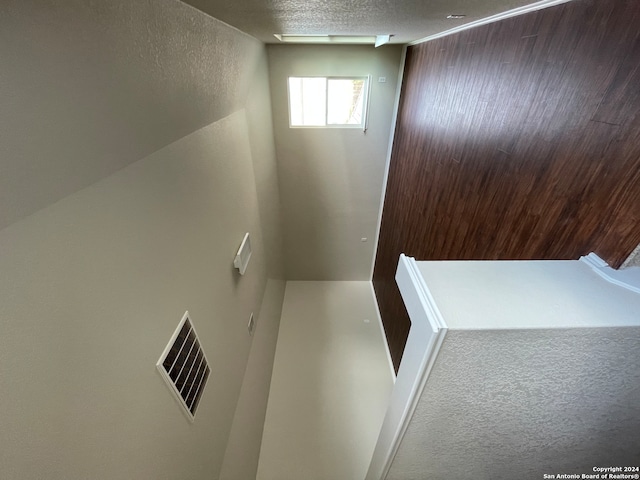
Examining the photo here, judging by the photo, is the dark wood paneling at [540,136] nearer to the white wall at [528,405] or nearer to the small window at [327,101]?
the white wall at [528,405]

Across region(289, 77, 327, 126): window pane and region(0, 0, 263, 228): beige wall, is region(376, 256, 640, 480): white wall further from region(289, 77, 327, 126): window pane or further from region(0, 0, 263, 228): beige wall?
region(289, 77, 327, 126): window pane

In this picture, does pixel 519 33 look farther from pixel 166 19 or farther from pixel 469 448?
pixel 469 448

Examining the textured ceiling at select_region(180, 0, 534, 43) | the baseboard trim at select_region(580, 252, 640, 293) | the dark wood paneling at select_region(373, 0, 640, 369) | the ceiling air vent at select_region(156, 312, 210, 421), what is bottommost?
the ceiling air vent at select_region(156, 312, 210, 421)

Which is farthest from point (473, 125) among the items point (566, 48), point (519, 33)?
point (566, 48)

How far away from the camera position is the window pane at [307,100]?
309cm

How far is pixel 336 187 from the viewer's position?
3.63 m

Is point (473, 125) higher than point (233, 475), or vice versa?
point (473, 125)

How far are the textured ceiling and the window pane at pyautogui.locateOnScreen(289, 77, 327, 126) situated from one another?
155cm

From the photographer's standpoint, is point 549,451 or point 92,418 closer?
point 92,418

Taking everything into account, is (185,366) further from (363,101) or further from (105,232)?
(363,101)

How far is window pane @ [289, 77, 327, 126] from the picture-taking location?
309cm

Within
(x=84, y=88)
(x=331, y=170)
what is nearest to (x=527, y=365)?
(x=84, y=88)

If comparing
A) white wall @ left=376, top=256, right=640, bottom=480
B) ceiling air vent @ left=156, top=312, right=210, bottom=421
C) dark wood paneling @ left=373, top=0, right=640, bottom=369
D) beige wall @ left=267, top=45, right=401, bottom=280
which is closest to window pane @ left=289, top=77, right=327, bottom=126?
beige wall @ left=267, top=45, right=401, bottom=280

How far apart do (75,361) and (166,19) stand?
3.70 feet
